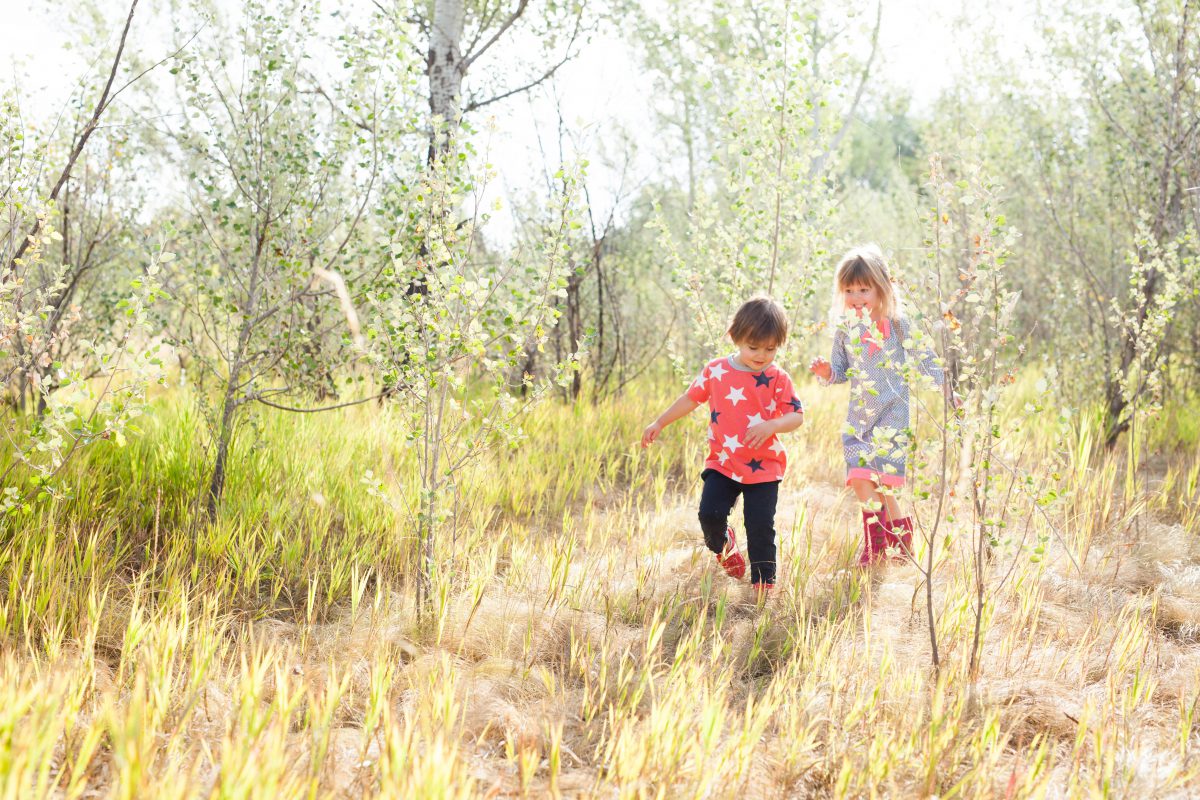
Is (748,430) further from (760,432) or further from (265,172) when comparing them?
(265,172)

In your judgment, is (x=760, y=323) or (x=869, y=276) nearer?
(x=760, y=323)

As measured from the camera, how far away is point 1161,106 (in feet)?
19.1

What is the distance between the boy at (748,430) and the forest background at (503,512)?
18 cm

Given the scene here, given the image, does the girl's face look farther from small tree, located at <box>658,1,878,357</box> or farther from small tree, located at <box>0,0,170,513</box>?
small tree, located at <box>0,0,170,513</box>

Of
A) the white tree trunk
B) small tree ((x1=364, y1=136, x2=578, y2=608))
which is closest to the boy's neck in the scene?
small tree ((x1=364, y1=136, x2=578, y2=608))

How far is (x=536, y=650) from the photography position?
2.83 meters

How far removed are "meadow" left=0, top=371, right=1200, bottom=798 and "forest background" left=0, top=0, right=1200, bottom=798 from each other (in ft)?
0.06

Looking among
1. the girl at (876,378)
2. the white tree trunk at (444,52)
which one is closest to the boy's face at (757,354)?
the girl at (876,378)

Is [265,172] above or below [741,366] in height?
above

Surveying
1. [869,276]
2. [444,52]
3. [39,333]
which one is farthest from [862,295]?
[39,333]

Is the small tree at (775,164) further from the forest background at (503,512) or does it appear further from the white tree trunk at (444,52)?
the white tree trunk at (444,52)

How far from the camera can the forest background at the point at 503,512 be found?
2.14 metres

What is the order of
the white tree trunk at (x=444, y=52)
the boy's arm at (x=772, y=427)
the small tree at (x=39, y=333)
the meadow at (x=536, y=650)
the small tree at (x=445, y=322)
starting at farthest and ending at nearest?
the white tree trunk at (x=444, y=52) → the boy's arm at (x=772, y=427) → the small tree at (x=445, y=322) → the small tree at (x=39, y=333) → the meadow at (x=536, y=650)

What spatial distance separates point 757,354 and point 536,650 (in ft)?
4.53
